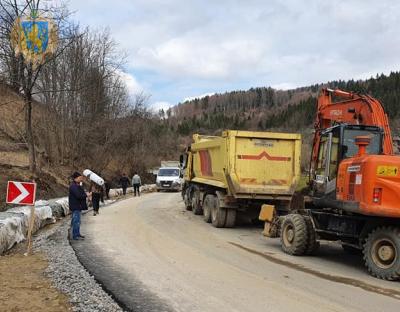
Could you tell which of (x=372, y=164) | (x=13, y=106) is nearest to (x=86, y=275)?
(x=372, y=164)

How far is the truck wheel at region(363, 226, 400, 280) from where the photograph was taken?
9188mm

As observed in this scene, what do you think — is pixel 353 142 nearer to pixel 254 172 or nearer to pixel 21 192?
pixel 254 172

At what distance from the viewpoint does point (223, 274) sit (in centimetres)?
948

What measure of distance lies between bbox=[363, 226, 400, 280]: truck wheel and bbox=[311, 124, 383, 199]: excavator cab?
1.54m

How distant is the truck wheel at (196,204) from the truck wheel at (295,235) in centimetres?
891

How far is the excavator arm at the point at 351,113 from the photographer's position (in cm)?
1241

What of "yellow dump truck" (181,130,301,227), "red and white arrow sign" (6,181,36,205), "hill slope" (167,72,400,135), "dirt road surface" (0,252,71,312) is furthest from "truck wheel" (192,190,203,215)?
"hill slope" (167,72,400,135)

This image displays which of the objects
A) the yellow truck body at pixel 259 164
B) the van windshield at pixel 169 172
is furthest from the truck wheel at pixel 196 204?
the van windshield at pixel 169 172

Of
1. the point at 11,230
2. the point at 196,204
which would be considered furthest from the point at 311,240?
the point at 196,204

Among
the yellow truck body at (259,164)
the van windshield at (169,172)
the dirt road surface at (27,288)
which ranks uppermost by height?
the yellow truck body at (259,164)

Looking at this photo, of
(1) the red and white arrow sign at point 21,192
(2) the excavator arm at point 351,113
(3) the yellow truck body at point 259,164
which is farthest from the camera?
(3) the yellow truck body at point 259,164

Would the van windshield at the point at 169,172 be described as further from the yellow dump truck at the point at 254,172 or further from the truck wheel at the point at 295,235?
the truck wheel at the point at 295,235

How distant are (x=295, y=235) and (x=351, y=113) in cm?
369

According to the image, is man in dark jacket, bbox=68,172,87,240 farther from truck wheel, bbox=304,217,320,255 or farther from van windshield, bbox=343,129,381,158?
van windshield, bbox=343,129,381,158
